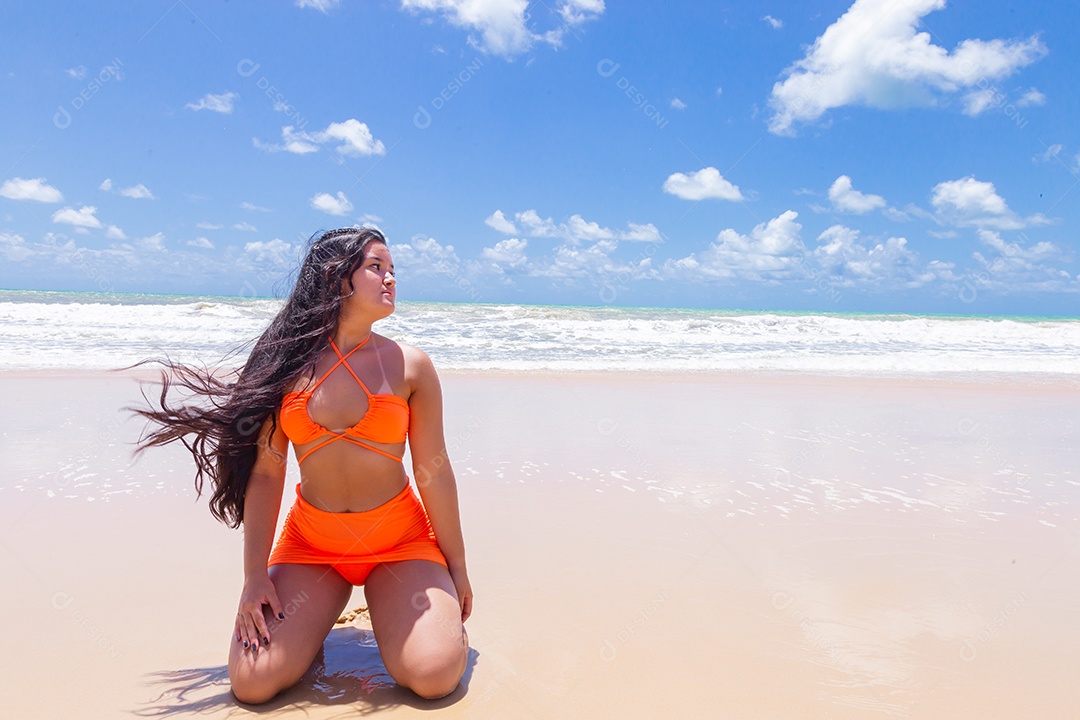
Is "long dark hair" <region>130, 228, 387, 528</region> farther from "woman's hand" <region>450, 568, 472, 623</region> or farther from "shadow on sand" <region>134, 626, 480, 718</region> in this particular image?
"woman's hand" <region>450, 568, 472, 623</region>

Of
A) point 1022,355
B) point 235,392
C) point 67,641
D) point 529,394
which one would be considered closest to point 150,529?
point 67,641

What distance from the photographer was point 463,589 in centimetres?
297

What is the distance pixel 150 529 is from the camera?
4.31m

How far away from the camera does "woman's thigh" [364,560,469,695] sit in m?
2.61

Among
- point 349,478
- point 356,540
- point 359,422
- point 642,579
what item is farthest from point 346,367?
point 642,579

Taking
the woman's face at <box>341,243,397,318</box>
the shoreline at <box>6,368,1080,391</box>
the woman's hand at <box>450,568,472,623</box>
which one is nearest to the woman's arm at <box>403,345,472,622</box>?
the woman's hand at <box>450,568,472,623</box>

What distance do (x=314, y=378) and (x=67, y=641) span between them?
1.54 metres

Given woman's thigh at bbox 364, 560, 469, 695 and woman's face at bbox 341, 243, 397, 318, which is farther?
woman's face at bbox 341, 243, 397, 318

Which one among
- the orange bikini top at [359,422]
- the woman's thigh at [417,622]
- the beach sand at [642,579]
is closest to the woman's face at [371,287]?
the orange bikini top at [359,422]

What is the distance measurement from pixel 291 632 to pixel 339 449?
2.32 ft

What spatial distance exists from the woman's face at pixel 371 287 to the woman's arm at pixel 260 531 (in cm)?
60

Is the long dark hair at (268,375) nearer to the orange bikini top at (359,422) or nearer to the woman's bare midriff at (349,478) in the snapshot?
the orange bikini top at (359,422)

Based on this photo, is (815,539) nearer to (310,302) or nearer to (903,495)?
(903,495)

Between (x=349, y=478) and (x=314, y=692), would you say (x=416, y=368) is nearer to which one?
(x=349, y=478)
